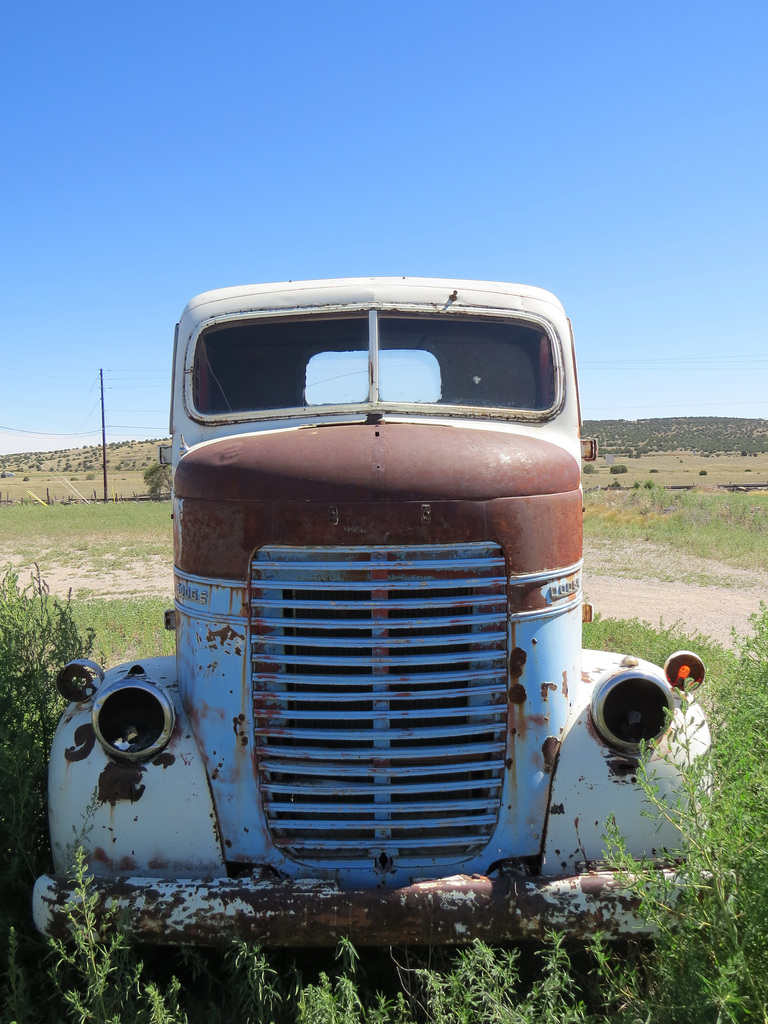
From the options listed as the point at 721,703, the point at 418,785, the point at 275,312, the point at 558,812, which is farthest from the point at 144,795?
the point at 721,703

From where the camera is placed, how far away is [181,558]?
3.10 meters

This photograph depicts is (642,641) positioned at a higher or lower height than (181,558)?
lower

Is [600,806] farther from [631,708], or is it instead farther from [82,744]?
[82,744]

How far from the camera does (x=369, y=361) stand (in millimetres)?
3475

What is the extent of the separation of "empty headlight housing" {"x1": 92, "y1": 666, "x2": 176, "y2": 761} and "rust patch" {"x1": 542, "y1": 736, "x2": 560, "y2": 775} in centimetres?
146

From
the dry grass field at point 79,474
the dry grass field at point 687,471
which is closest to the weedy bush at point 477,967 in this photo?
the dry grass field at point 687,471

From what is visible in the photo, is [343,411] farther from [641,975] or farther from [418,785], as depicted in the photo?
[641,975]

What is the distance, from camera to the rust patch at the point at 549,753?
2842 millimetres

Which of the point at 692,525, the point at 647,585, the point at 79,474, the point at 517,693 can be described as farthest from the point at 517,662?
the point at 79,474

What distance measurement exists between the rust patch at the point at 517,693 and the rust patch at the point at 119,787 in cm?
145

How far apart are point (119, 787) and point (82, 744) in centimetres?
25

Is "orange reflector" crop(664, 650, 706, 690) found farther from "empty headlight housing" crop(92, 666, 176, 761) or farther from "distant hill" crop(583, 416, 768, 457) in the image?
"distant hill" crop(583, 416, 768, 457)

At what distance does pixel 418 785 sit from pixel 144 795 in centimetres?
105

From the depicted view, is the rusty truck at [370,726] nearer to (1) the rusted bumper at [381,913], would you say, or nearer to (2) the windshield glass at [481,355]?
(1) the rusted bumper at [381,913]
